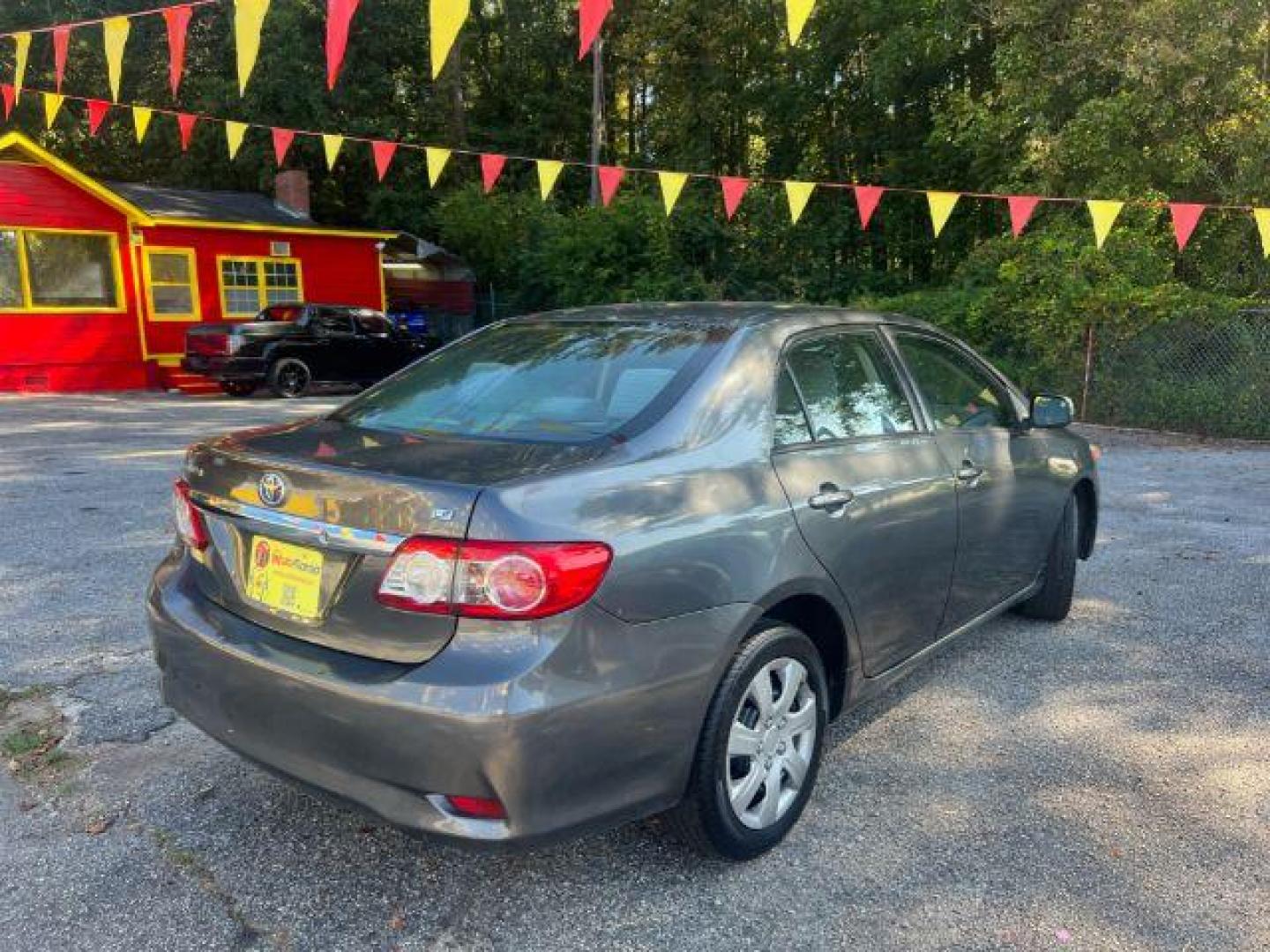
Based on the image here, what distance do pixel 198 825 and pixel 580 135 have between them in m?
30.8

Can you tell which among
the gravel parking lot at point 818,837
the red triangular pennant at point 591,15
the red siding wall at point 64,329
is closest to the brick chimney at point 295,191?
the red siding wall at point 64,329

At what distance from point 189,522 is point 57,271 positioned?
17789mm

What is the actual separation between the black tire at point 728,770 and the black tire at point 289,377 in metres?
15.2

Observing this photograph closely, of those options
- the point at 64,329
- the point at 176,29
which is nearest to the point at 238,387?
the point at 64,329

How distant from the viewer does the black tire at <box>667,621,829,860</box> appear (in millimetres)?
2484

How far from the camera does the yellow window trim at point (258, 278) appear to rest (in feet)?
63.7

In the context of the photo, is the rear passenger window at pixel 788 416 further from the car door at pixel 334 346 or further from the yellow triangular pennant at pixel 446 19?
the car door at pixel 334 346

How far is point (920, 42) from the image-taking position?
18891 millimetres

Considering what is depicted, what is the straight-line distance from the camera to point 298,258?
20.6 m

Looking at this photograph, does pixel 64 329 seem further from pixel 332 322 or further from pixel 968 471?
pixel 968 471

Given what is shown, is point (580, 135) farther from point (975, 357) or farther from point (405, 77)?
point (975, 357)

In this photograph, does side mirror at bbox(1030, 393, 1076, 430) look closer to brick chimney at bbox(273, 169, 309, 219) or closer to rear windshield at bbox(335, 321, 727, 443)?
rear windshield at bbox(335, 321, 727, 443)

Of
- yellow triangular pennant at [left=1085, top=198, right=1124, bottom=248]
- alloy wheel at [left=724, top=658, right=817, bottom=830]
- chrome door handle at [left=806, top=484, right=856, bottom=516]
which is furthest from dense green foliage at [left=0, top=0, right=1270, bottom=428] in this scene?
alloy wheel at [left=724, top=658, right=817, bottom=830]

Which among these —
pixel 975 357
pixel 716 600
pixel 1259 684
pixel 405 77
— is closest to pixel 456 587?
pixel 716 600
